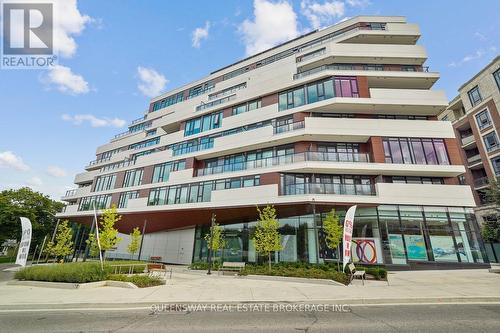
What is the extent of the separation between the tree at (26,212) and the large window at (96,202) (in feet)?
33.5

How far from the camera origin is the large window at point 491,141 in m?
30.2

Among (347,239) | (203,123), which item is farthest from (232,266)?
(203,123)

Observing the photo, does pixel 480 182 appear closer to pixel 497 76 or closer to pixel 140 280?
pixel 497 76

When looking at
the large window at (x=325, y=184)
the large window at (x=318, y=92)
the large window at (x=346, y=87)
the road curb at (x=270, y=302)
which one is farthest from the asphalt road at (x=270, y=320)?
the large window at (x=318, y=92)

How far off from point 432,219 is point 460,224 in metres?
2.34

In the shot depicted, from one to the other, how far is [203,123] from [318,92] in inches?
612

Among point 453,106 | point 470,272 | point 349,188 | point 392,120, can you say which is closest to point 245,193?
point 349,188

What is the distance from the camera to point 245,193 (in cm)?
2316

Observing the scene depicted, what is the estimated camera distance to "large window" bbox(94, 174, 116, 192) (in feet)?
122

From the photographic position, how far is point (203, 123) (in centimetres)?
3209

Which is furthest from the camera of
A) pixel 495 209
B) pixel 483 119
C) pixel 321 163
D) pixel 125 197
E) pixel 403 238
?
pixel 125 197

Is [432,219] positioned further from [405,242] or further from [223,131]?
[223,131]

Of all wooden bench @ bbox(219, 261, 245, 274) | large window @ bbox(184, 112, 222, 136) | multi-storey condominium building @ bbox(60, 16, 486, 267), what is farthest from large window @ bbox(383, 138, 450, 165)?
large window @ bbox(184, 112, 222, 136)

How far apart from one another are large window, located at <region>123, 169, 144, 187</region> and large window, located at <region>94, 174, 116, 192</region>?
10.4 feet
